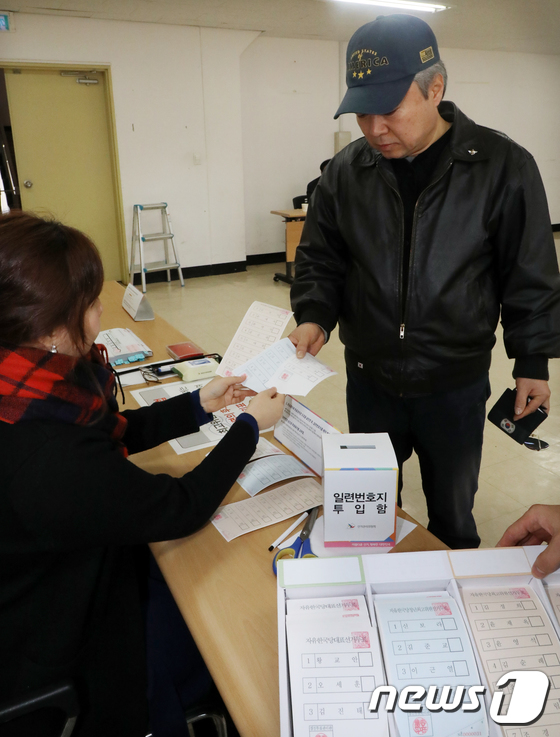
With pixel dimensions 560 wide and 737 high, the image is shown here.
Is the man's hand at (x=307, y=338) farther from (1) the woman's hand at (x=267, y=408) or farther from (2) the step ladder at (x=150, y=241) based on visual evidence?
(2) the step ladder at (x=150, y=241)

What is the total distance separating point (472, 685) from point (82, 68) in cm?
632

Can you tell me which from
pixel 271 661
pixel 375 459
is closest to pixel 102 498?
pixel 271 661

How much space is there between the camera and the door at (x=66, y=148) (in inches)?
217

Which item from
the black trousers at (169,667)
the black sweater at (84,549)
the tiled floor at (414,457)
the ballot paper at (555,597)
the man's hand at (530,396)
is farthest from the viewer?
the tiled floor at (414,457)

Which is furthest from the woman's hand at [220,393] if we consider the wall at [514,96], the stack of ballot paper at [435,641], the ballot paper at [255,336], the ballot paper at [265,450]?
the wall at [514,96]

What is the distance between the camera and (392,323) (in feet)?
4.83

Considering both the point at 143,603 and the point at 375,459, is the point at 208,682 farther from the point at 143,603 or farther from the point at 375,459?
the point at 375,459

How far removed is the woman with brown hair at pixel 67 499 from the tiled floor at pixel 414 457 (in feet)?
5.02

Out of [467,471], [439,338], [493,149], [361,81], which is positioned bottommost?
[467,471]

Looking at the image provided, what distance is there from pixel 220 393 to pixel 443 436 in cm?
63

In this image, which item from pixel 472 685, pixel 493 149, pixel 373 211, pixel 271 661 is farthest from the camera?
pixel 373 211

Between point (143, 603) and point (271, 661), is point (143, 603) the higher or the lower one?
the lower one

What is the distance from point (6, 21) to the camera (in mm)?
5012

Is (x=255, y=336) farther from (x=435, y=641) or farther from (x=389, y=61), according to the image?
(x=435, y=641)
